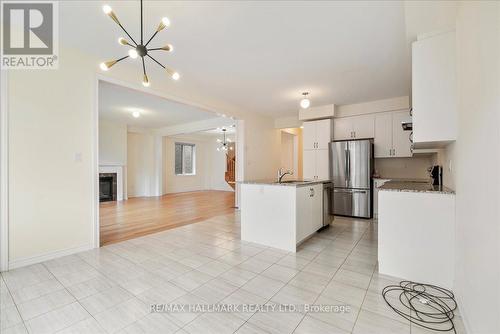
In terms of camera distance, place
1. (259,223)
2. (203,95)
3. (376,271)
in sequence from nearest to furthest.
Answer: (376,271) → (259,223) → (203,95)

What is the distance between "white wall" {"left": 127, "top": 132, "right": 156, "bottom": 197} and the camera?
27.8ft

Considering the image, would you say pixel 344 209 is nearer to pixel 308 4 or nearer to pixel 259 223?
pixel 259 223

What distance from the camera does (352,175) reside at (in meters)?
4.97

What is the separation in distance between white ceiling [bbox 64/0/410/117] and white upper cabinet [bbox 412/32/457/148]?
1.58ft

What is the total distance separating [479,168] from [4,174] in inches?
164

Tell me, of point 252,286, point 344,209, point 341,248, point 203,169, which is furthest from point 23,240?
→ point 203,169

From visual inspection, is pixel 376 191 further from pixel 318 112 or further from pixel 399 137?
pixel 318 112

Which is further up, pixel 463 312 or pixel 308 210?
pixel 308 210

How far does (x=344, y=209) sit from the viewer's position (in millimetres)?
5078

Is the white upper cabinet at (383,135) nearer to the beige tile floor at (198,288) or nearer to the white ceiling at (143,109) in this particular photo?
the beige tile floor at (198,288)

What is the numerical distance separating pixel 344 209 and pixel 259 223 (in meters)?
2.72

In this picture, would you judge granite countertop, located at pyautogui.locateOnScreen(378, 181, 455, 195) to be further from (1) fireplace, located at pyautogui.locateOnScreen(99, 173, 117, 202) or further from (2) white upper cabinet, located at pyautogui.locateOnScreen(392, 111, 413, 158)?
(1) fireplace, located at pyautogui.locateOnScreen(99, 173, 117, 202)

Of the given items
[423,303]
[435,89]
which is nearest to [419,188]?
[435,89]

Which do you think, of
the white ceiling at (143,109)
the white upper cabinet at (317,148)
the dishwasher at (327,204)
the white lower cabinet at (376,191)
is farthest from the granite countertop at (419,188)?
the white ceiling at (143,109)
